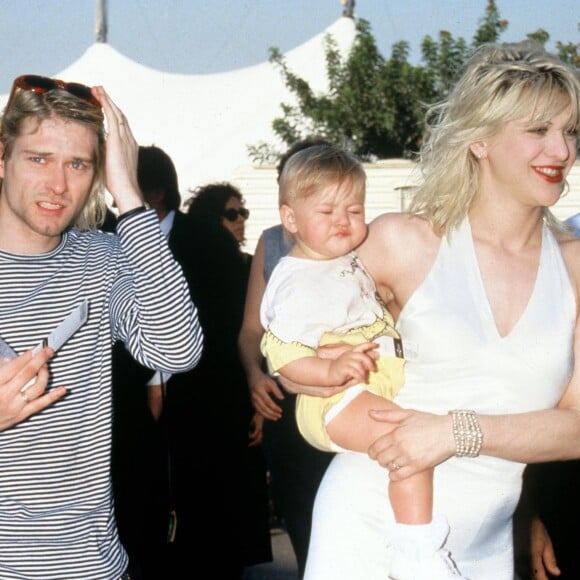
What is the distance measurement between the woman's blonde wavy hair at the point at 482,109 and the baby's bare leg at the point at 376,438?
59 centimetres

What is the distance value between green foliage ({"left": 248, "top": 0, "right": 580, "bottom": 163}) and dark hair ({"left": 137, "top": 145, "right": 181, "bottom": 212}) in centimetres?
1793

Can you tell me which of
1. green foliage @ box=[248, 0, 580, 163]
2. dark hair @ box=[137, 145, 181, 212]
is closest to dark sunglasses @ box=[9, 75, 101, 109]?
dark hair @ box=[137, 145, 181, 212]

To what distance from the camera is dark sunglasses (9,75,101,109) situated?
3.01 m

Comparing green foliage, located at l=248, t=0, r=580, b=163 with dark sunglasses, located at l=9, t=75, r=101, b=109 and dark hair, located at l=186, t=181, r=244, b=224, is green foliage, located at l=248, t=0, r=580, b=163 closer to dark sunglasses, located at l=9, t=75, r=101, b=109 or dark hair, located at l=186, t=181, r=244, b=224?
dark hair, located at l=186, t=181, r=244, b=224

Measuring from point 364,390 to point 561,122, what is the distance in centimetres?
100

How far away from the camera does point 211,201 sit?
7789mm

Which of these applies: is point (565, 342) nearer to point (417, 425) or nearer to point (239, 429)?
point (417, 425)

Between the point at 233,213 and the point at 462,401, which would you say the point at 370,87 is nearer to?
the point at 233,213

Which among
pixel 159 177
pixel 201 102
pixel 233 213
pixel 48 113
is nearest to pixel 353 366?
pixel 48 113

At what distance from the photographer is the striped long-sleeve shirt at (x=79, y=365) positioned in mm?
2752

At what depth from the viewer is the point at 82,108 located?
9.97 feet

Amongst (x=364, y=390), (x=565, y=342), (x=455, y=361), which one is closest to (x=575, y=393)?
(x=565, y=342)

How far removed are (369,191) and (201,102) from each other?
466 cm

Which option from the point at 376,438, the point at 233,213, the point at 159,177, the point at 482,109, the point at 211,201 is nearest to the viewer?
the point at 376,438
